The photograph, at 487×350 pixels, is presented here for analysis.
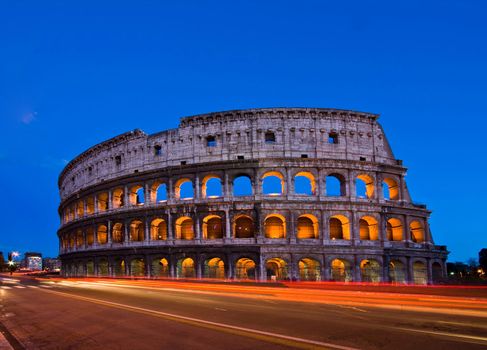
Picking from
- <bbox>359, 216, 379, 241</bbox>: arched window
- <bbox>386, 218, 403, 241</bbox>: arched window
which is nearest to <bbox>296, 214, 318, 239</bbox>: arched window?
<bbox>359, 216, 379, 241</bbox>: arched window

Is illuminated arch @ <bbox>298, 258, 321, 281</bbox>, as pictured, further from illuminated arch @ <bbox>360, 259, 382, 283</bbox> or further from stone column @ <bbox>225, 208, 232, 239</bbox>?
stone column @ <bbox>225, 208, 232, 239</bbox>

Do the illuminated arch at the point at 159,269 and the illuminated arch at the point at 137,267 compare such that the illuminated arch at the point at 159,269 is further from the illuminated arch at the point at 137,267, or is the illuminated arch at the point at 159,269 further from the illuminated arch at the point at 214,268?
the illuminated arch at the point at 214,268

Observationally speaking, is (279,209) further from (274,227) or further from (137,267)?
(137,267)

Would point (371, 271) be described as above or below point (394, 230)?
below

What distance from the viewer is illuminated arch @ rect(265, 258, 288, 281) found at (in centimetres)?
3297

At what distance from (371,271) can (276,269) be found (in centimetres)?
811

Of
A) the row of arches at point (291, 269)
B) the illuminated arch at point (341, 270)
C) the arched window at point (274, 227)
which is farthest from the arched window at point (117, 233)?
the illuminated arch at point (341, 270)

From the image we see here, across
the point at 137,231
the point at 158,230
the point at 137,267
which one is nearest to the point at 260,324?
the point at 158,230

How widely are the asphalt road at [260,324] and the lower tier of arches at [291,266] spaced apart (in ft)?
57.7

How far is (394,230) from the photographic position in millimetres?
36812

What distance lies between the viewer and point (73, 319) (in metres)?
11.6

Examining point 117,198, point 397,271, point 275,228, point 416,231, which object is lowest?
point 397,271

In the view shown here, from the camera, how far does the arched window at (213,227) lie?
120ft

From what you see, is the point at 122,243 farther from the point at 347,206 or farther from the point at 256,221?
the point at 347,206
